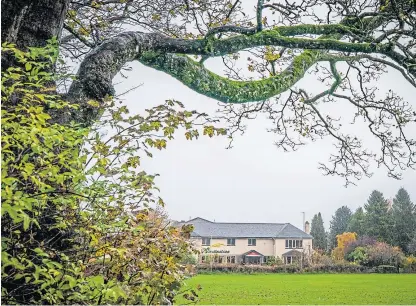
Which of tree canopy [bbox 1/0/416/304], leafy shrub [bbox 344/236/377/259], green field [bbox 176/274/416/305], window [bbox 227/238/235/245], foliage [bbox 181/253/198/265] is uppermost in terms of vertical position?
window [bbox 227/238/235/245]

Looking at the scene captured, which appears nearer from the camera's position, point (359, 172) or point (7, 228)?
point (7, 228)

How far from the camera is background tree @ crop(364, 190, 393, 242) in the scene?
18972mm

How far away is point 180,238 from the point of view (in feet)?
5.50

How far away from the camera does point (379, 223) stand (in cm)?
2109

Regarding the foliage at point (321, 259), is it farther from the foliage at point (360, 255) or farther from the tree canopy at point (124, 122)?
the tree canopy at point (124, 122)

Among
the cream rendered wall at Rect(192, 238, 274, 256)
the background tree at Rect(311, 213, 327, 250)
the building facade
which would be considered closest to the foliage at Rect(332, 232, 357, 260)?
the background tree at Rect(311, 213, 327, 250)

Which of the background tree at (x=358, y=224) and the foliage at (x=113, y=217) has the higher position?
the background tree at (x=358, y=224)

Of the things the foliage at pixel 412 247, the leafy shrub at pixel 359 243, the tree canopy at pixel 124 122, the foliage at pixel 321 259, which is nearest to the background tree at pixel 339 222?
the leafy shrub at pixel 359 243

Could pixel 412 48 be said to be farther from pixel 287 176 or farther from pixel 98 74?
pixel 287 176

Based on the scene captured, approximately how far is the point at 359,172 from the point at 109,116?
12.1ft

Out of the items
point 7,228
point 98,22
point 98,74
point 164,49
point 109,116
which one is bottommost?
point 7,228

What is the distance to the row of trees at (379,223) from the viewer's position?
1751 cm

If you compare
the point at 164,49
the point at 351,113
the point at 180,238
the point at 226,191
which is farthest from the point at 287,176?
the point at 180,238

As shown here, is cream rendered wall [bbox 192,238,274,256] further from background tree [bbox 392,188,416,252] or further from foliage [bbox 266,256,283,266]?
background tree [bbox 392,188,416,252]
